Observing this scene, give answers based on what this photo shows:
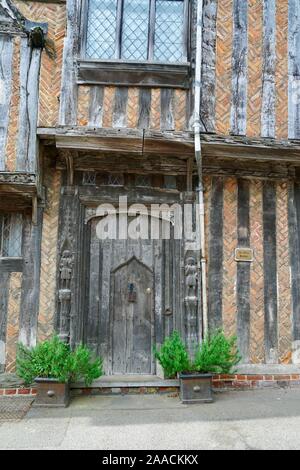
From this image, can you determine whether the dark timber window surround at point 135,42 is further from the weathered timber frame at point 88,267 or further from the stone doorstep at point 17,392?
the stone doorstep at point 17,392

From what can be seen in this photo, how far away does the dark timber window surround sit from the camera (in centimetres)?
609

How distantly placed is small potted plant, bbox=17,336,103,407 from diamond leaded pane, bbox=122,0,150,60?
13.0 ft

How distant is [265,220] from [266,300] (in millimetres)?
1096

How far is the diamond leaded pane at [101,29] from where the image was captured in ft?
20.6

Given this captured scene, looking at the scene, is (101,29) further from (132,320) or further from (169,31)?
(132,320)

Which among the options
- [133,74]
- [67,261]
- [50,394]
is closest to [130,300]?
[67,261]

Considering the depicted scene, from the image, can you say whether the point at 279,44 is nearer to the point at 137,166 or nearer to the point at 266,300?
the point at 137,166

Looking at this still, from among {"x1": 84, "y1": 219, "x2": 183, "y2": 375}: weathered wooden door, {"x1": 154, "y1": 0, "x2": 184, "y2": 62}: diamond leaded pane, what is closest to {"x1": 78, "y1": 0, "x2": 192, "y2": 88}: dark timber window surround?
{"x1": 154, "y1": 0, "x2": 184, "y2": 62}: diamond leaded pane

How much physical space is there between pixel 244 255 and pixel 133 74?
284 cm

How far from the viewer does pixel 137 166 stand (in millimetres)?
6246

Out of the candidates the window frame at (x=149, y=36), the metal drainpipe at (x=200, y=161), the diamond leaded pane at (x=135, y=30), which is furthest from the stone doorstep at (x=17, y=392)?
the diamond leaded pane at (x=135, y=30)

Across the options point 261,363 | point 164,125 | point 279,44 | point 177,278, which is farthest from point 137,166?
point 261,363

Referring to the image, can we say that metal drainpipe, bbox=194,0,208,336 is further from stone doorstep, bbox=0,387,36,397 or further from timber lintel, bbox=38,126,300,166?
stone doorstep, bbox=0,387,36,397

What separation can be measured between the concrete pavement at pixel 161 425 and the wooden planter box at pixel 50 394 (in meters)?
0.13
